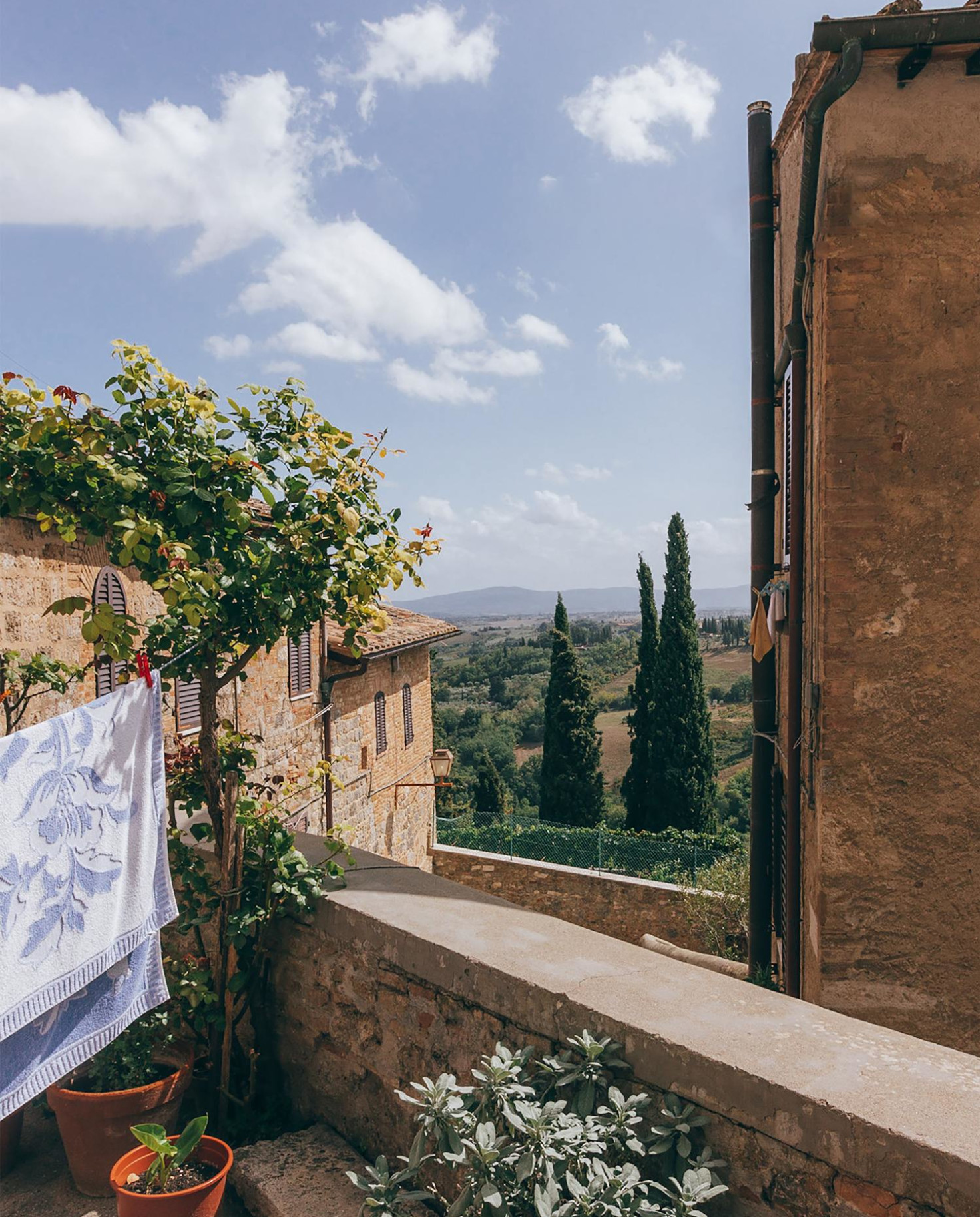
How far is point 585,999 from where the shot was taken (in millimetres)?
2434

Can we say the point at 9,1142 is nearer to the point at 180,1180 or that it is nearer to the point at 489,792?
the point at 180,1180

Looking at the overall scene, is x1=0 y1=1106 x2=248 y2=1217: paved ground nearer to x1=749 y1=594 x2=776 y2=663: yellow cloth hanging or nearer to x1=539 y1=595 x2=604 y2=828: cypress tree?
x1=749 y1=594 x2=776 y2=663: yellow cloth hanging

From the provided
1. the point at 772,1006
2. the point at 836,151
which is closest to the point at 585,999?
the point at 772,1006

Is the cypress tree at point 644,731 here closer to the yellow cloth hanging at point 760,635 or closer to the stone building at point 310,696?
the stone building at point 310,696

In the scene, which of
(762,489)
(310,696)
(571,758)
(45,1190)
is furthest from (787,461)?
(571,758)

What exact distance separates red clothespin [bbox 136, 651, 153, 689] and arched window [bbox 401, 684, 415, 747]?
12.4 metres

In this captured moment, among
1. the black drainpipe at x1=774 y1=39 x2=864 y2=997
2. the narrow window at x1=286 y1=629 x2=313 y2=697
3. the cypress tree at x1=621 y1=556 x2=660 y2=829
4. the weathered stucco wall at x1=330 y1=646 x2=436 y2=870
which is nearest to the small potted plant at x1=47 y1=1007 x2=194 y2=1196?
the black drainpipe at x1=774 y1=39 x2=864 y2=997

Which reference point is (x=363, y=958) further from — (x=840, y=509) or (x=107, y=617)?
(x=840, y=509)

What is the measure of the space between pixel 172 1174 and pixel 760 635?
4969 mm

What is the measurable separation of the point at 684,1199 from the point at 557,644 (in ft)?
75.8

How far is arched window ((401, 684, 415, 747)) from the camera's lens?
15.4 metres

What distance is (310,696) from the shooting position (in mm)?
11414

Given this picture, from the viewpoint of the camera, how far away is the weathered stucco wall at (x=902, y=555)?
397 cm

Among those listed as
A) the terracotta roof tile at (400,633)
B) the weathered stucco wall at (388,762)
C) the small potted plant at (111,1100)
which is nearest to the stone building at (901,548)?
the small potted plant at (111,1100)
